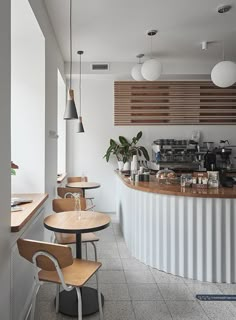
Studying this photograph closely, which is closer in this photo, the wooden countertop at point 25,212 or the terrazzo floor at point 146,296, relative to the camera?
the wooden countertop at point 25,212

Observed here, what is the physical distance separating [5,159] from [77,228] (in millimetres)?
804

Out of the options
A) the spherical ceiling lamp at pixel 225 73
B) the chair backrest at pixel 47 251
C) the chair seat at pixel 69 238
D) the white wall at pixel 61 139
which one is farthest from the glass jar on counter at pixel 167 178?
the white wall at pixel 61 139

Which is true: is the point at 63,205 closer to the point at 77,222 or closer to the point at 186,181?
the point at 77,222

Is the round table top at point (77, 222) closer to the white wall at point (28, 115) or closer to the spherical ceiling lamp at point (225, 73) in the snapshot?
the white wall at point (28, 115)

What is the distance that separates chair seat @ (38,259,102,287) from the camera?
6.36ft

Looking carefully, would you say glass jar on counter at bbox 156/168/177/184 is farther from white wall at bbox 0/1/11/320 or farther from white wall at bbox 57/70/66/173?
white wall at bbox 57/70/66/173

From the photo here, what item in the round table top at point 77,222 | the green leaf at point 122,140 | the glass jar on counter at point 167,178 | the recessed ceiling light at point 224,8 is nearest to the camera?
the round table top at point 77,222

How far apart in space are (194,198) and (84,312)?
155cm

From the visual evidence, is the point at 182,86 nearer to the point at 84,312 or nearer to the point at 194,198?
the point at 194,198

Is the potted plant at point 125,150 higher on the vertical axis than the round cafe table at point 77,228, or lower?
higher

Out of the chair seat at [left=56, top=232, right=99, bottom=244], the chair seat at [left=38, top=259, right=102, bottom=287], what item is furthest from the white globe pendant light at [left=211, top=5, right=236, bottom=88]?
the chair seat at [left=38, top=259, right=102, bottom=287]

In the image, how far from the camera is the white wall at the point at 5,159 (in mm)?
1729

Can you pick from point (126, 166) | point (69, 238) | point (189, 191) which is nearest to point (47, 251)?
point (69, 238)

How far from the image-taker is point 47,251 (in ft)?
5.81
